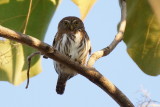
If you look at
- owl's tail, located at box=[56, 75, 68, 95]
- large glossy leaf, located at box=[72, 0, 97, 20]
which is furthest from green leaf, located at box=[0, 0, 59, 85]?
owl's tail, located at box=[56, 75, 68, 95]

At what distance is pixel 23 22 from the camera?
2.08m

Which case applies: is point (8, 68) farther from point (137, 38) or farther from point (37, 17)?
point (137, 38)

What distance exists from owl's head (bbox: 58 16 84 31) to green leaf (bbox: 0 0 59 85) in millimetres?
1060

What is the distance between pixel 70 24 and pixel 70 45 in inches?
21.4

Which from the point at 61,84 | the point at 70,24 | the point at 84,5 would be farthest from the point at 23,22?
the point at 70,24

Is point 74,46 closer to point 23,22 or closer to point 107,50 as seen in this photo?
point 23,22

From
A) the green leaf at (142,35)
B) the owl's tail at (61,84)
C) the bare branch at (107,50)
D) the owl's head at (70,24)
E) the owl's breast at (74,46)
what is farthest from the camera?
the owl's head at (70,24)

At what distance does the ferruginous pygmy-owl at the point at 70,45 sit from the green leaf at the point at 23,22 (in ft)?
1.71

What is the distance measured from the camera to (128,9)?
1.98m

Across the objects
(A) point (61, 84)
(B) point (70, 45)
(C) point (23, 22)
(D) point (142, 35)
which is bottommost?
(A) point (61, 84)

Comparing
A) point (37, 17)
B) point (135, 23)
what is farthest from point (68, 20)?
point (135, 23)

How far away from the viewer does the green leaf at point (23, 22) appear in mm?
2078

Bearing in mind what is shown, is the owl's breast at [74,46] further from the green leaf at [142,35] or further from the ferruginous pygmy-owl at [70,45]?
the green leaf at [142,35]

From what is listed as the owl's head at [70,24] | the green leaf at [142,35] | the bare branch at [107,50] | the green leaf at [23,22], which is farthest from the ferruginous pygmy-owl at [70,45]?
the bare branch at [107,50]
